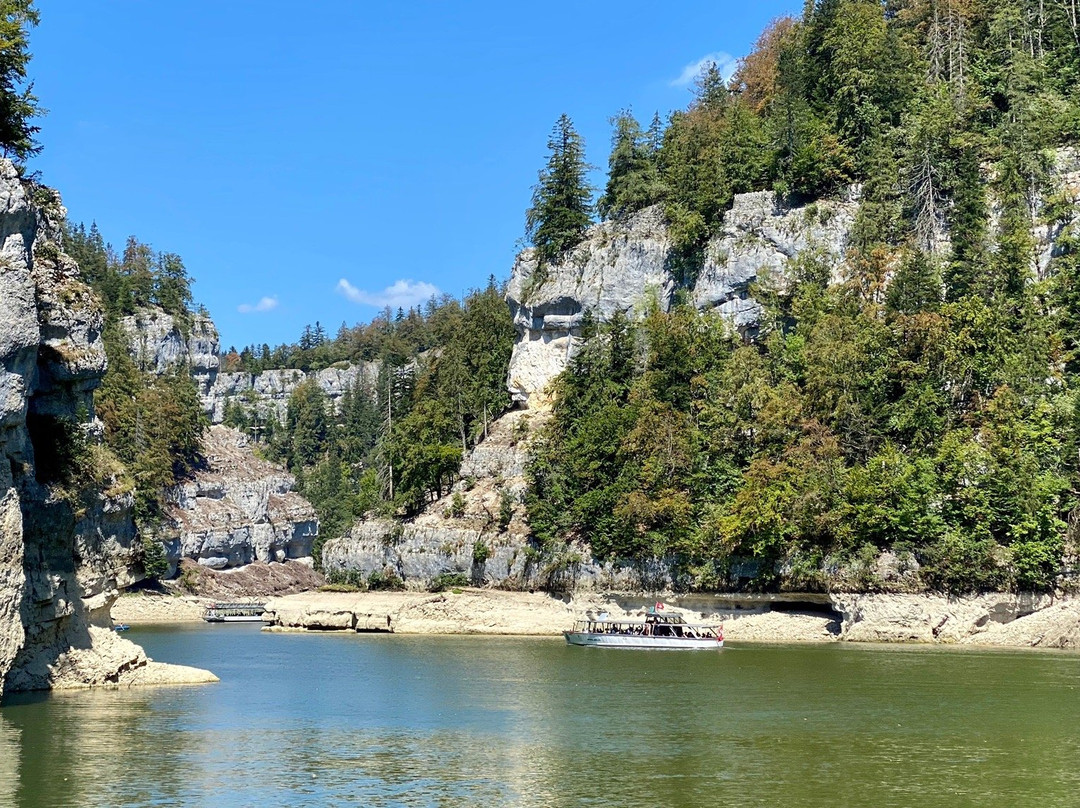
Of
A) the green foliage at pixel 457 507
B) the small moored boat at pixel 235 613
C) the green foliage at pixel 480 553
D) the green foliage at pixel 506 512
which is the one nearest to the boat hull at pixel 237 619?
the small moored boat at pixel 235 613

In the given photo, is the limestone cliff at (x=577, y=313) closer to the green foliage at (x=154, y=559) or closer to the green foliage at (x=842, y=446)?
the green foliage at (x=842, y=446)

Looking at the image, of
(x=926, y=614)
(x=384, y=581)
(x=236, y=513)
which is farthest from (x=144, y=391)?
(x=926, y=614)

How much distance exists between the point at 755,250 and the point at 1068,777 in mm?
71844

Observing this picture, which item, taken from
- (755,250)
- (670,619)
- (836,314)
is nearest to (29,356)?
(670,619)

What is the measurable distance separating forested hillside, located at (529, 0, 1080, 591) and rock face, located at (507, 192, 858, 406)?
186cm

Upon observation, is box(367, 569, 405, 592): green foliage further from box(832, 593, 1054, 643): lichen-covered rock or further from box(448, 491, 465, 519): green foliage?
box(832, 593, 1054, 643): lichen-covered rock

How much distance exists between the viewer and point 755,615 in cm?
7775

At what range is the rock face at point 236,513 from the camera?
14150cm

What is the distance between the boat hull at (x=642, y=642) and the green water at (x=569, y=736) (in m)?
9.06

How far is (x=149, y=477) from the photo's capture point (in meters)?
128

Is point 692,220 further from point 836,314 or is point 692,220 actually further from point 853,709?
point 853,709

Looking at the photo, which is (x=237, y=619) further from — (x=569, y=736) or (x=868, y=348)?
(x=569, y=736)

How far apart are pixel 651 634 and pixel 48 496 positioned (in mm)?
40731

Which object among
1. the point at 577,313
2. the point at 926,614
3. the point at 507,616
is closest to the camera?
the point at 926,614
